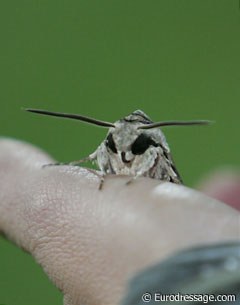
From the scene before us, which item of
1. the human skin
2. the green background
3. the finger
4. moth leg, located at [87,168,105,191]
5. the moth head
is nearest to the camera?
the human skin

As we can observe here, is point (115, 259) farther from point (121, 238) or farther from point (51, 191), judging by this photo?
point (51, 191)

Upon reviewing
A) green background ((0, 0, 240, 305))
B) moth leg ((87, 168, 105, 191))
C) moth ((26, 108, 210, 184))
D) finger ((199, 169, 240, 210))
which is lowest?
moth leg ((87, 168, 105, 191))

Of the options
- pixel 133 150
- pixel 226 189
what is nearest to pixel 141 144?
pixel 133 150

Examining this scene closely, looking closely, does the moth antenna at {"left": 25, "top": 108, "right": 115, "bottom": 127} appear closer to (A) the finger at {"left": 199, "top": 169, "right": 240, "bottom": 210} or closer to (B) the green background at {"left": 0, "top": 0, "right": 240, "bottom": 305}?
(A) the finger at {"left": 199, "top": 169, "right": 240, "bottom": 210}

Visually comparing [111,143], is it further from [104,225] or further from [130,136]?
[104,225]

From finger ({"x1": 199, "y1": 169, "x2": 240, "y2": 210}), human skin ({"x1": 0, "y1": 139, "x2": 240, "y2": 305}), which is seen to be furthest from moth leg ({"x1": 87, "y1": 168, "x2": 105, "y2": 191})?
finger ({"x1": 199, "y1": 169, "x2": 240, "y2": 210})

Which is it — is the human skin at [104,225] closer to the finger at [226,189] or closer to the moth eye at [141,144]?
the moth eye at [141,144]

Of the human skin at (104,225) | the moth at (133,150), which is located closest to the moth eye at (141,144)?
A: the moth at (133,150)
